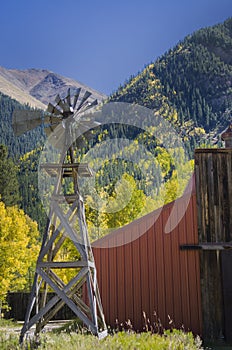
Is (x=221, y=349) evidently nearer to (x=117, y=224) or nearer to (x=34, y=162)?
(x=117, y=224)

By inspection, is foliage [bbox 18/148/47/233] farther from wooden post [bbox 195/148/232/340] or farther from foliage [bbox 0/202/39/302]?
wooden post [bbox 195/148/232/340]

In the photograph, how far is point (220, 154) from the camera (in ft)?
50.1

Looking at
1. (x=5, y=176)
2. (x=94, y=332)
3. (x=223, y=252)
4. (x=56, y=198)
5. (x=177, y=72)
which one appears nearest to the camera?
(x=94, y=332)

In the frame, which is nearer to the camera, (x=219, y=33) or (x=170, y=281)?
(x=170, y=281)

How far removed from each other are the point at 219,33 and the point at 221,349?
608 ft

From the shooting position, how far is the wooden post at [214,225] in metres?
14.4

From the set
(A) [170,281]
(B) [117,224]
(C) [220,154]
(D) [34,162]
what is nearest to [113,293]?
(A) [170,281]

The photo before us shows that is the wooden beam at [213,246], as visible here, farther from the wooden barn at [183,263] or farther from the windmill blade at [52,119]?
the windmill blade at [52,119]

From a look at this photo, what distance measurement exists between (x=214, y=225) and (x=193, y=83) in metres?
148

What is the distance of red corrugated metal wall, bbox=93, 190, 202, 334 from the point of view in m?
14.8

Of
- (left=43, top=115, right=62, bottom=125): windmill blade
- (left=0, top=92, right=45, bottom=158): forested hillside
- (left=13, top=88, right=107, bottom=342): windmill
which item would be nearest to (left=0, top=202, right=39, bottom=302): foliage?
(left=13, top=88, right=107, bottom=342): windmill

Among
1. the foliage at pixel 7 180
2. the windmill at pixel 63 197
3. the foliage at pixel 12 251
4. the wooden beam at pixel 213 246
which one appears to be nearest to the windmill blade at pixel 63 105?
the windmill at pixel 63 197

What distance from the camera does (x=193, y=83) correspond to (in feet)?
518

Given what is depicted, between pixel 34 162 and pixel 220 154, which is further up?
pixel 34 162
